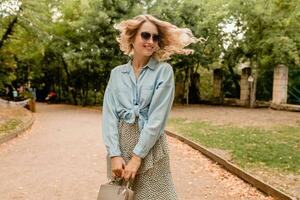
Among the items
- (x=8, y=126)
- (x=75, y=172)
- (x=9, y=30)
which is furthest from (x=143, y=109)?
(x=9, y=30)

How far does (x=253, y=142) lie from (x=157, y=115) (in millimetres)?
9038

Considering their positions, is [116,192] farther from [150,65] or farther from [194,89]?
[194,89]

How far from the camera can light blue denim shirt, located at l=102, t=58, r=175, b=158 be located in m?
3.03

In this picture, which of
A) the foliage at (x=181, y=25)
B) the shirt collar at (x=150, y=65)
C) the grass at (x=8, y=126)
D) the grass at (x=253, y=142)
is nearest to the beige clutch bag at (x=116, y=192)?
the shirt collar at (x=150, y=65)

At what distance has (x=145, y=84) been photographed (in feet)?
10.3

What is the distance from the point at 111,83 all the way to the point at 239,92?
83.1ft

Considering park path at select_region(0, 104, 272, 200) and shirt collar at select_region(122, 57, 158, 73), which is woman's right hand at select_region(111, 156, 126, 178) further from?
park path at select_region(0, 104, 272, 200)

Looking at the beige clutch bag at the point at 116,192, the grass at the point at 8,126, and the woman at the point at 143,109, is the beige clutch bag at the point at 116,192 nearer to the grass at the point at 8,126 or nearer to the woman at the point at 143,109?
the woman at the point at 143,109

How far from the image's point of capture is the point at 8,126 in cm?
1542

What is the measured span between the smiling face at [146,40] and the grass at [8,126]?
10712mm

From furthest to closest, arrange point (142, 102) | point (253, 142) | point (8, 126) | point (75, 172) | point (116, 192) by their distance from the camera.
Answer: point (8, 126) < point (253, 142) < point (75, 172) < point (142, 102) < point (116, 192)

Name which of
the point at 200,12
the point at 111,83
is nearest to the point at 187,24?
the point at 200,12

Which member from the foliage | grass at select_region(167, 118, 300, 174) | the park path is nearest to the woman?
the park path

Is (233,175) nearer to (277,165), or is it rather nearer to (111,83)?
(277,165)
